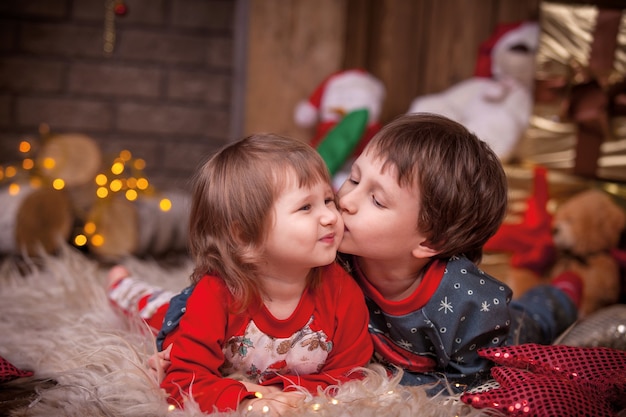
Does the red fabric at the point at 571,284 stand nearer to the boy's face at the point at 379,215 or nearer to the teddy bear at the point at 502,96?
the teddy bear at the point at 502,96

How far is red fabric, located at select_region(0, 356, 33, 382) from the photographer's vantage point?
1.17 metres

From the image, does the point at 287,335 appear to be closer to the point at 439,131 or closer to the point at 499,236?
the point at 439,131

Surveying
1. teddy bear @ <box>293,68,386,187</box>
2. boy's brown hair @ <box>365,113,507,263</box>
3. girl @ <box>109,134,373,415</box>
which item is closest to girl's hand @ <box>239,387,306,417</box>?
girl @ <box>109,134,373,415</box>

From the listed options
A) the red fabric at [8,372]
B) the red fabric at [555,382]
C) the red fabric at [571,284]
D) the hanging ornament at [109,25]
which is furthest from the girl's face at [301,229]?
the hanging ornament at [109,25]

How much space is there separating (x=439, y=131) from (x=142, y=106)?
6.27 feet

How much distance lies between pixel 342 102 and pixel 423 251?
45.8 inches

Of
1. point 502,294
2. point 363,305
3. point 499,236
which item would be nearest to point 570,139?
point 499,236

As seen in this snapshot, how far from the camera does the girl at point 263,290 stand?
1103 millimetres

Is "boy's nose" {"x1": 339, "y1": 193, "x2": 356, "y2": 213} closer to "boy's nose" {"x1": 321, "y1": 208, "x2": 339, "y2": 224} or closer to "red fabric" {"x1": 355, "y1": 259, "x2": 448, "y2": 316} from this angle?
"boy's nose" {"x1": 321, "y1": 208, "x2": 339, "y2": 224}

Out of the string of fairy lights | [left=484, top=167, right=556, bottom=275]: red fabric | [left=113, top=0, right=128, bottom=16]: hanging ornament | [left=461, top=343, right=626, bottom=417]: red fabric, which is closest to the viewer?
[left=461, top=343, right=626, bottom=417]: red fabric

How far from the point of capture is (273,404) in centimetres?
109

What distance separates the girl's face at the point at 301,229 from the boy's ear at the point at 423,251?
164mm

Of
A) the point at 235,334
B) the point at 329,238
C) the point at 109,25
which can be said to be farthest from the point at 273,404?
the point at 109,25

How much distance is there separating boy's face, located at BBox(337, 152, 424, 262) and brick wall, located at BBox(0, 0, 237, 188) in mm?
1697
